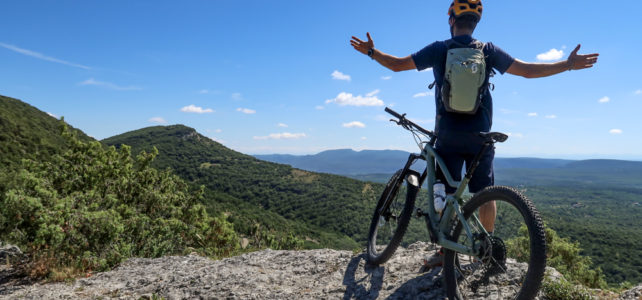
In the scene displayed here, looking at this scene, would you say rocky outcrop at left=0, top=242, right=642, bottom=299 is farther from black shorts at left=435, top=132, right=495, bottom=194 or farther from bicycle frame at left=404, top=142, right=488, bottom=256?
black shorts at left=435, top=132, right=495, bottom=194

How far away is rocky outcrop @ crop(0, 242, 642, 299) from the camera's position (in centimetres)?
362

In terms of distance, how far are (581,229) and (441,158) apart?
303 feet

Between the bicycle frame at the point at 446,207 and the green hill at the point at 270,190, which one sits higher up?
the bicycle frame at the point at 446,207

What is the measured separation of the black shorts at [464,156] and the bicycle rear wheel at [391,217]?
56 cm

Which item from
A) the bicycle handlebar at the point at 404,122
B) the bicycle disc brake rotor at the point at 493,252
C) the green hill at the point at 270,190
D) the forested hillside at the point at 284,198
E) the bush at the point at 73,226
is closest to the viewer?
the bicycle disc brake rotor at the point at 493,252

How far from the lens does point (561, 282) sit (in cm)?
297

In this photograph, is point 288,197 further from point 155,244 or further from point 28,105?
point 155,244

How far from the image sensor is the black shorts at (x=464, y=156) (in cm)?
312

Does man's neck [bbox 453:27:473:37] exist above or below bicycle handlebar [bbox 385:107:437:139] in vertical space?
above

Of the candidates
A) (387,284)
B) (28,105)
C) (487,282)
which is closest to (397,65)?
(487,282)

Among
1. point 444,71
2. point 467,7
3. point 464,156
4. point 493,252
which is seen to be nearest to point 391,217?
point 464,156

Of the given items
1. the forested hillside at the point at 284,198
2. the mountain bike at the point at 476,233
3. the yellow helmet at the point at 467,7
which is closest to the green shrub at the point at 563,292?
the mountain bike at the point at 476,233

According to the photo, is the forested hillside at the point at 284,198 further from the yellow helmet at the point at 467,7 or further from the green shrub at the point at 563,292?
the green shrub at the point at 563,292

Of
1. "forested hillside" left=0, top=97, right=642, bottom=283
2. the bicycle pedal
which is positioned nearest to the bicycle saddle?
the bicycle pedal
